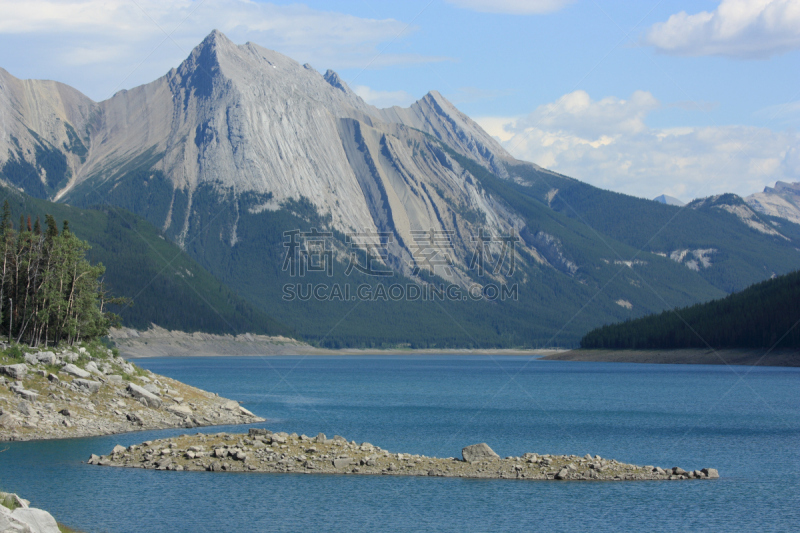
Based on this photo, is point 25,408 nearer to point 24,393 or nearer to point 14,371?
point 24,393

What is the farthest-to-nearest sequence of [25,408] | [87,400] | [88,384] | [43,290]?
1. [43,290]
2. [88,384]
3. [87,400]
4. [25,408]

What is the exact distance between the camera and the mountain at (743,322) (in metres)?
164

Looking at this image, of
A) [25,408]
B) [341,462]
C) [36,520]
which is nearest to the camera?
[36,520]

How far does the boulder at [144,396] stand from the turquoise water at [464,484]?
529 cm

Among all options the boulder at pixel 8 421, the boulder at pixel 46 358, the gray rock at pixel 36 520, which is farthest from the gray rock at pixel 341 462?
the boulder at pixel 46 358

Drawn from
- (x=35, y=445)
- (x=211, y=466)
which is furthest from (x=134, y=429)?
(x=211, y=466)

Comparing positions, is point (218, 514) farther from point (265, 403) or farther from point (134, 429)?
point (265, 403)

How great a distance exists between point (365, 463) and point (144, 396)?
25320mm

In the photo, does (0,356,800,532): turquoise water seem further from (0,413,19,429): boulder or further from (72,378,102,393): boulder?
(72,378,102,393): boulder

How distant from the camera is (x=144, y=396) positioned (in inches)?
2446

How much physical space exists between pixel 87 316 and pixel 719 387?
8890 centimetres

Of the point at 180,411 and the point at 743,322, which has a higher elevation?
the point at 743,322

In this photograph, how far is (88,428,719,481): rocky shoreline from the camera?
42875 millimetres

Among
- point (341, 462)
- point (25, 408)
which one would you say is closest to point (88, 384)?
point (25, 408)
